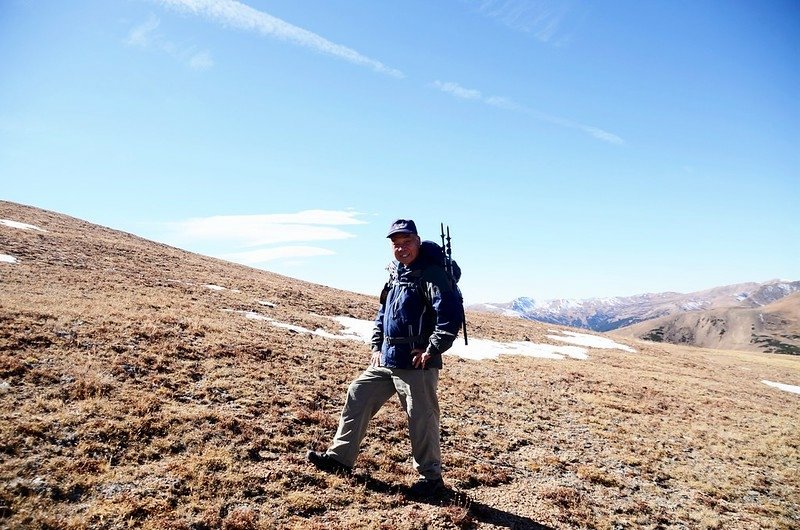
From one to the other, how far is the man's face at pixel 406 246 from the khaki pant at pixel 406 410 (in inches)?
72.4

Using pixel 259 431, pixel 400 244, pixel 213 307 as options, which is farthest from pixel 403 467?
pixel 213 307

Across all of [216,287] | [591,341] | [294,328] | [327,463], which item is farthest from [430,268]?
[591,341]

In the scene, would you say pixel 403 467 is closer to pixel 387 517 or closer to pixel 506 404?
pixel 387 517

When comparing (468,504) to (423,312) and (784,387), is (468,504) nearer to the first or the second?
(423,312)

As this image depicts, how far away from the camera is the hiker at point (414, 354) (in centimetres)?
624

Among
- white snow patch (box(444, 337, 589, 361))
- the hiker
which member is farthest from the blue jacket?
white snow patch (box(444, 337, 589, 361))

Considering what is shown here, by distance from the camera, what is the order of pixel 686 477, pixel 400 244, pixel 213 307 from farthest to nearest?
pixel 213 307 → pixel 686 477 → pixel 400 244

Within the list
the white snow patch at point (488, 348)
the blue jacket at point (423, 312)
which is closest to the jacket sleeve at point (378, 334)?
the blue jacket at point (423, 312)

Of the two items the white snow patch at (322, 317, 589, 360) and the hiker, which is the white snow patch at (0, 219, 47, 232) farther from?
the hiker

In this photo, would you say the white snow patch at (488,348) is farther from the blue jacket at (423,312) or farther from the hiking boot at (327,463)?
the blue jacket at (423,312)

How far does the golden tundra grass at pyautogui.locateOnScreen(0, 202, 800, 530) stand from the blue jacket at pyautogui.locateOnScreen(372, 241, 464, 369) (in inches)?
98.3

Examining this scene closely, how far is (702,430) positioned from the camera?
44.3 ft

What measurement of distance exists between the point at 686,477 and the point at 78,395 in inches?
535

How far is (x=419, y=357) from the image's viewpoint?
20.2 feet
